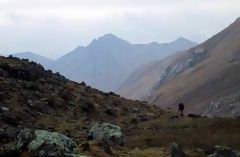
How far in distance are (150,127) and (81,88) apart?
819 inches

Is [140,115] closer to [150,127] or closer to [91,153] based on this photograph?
[150,127]

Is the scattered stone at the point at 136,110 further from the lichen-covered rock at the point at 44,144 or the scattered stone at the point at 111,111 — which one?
the lichen-covered rock at the point at 44,144

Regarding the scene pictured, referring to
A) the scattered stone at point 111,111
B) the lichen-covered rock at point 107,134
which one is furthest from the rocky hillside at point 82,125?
the scattered stone at point 111,111

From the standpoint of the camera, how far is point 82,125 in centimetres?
5006

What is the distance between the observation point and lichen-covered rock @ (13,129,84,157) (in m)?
26.3

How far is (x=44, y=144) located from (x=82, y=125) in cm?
2331

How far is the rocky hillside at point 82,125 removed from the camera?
28.4 meters

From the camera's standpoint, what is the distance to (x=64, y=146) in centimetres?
2734

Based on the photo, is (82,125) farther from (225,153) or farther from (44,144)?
(44,144)

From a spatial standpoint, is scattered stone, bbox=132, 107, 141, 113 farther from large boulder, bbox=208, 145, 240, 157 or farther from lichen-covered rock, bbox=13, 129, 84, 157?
lichen-covered rock, bbox=13, 129, 84, 157

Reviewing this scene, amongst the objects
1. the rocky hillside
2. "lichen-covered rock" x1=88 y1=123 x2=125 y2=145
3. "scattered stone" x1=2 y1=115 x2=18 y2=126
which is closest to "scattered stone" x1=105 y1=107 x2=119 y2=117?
the rocky hillside

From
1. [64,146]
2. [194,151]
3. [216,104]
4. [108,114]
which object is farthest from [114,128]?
[216,104]

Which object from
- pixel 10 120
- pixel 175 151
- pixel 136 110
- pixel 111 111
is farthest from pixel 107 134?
pixel 136 110

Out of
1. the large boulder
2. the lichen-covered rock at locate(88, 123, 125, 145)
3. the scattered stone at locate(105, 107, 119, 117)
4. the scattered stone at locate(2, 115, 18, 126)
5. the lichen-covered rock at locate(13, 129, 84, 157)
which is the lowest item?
the large boulder
